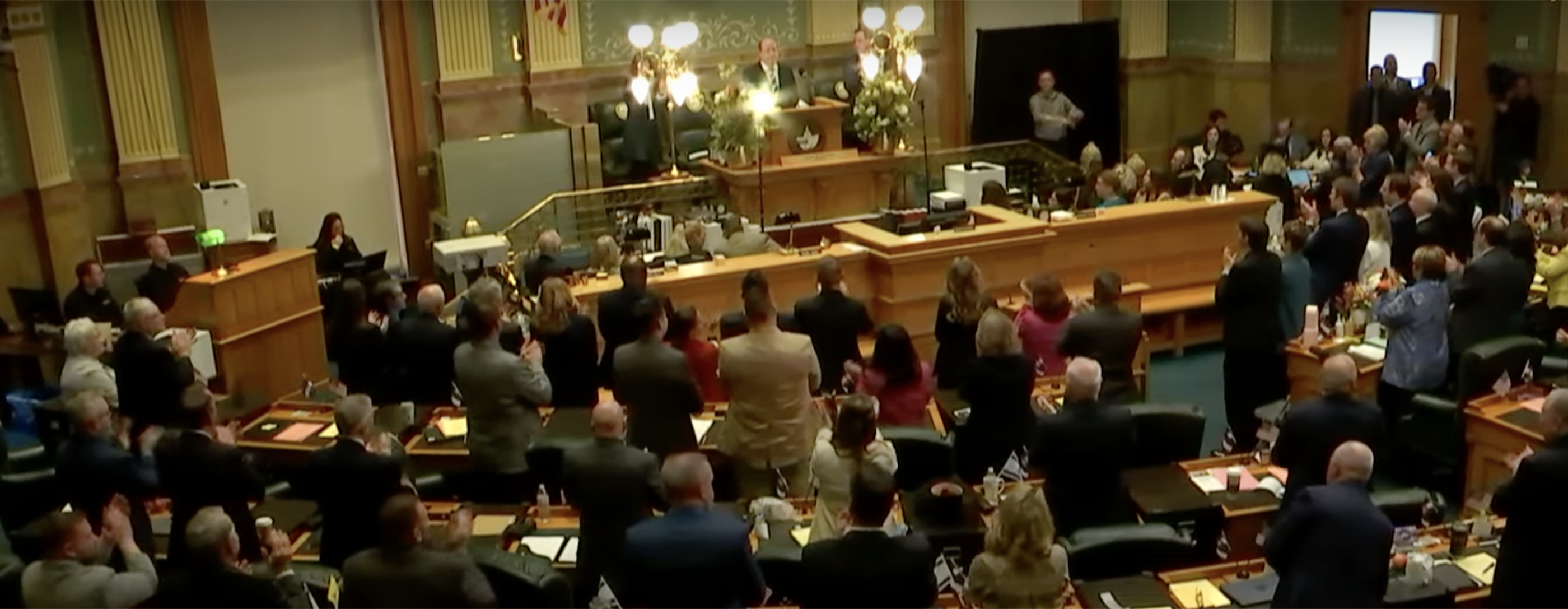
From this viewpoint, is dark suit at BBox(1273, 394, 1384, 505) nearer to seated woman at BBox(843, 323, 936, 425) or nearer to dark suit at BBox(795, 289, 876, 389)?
seated woman at BBox(843, 323, 936, 425)

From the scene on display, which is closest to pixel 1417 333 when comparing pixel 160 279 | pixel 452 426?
pixel 452 426

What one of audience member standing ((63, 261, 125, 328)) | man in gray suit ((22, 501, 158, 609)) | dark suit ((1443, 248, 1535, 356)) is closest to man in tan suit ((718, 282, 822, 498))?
man in gray suit ((22, 501, 158, 609))

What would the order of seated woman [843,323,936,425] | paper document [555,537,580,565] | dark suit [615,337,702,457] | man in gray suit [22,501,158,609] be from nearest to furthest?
man in gray suit [22,501,158,609] < paper document [555,537,580,565] < dark suit [615,337,702,457] < seated woman [843,323,936,425]

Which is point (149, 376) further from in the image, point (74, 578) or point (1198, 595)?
point (1198, 595)

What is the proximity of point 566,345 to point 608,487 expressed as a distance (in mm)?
2427

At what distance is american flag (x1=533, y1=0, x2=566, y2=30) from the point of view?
15484mm

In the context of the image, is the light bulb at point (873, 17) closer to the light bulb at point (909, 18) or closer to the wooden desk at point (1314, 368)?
the light bulb at point (909, 18)

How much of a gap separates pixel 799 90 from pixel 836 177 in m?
1.40

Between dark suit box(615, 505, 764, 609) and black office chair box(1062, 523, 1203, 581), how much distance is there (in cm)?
135

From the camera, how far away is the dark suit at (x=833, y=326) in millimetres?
8250

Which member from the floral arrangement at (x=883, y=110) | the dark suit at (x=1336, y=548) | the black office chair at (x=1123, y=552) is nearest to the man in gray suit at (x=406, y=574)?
the black office chair at (x=1123, y=552)

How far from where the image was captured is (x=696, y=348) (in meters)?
7.94

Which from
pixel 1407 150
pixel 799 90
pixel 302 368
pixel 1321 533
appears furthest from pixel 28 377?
pixel 1407 150

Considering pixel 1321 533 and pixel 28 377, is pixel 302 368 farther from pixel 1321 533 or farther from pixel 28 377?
pixel 1321 533
